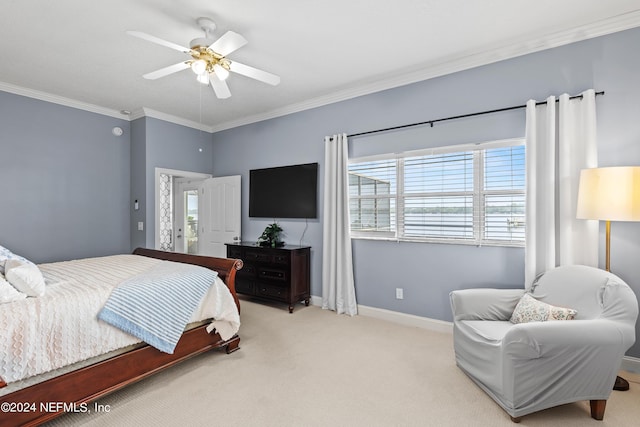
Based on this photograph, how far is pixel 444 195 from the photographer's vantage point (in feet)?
10.8

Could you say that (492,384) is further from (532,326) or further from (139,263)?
(139,263)

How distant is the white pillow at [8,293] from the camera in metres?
1.77

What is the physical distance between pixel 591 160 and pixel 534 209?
1.77 feet

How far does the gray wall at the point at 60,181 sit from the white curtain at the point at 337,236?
125 inches

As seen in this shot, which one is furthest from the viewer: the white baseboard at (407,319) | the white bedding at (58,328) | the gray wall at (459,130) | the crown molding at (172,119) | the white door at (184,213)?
the white door at (184,213)

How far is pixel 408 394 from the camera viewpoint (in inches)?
84.8

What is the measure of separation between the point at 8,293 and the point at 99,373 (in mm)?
700

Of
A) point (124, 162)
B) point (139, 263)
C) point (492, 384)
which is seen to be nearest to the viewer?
point (492, 384)

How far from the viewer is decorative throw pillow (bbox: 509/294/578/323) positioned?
206cm

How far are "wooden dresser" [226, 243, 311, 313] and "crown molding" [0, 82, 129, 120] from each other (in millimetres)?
2687

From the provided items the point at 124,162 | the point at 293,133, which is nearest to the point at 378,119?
the point at 293,133

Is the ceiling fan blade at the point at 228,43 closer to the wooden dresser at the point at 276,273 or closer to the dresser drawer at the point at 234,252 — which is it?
the wooden dresser at the point at 276,273

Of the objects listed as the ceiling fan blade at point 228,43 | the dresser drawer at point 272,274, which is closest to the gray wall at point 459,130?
the dresser drawer at point 272,274

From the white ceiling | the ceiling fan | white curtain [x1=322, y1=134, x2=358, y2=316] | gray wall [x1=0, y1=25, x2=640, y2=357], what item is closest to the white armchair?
gray wall [x1=0, y1=25, x2=640, y2=357]
